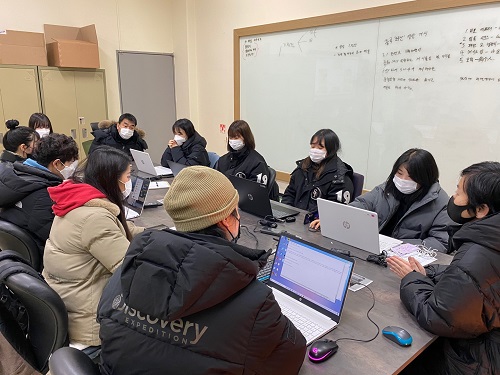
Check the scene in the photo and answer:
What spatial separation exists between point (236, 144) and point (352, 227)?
1607mm

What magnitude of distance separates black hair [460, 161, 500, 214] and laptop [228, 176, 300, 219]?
3.57ft

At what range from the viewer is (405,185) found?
2070mm

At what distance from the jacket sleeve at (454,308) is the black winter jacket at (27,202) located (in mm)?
1768

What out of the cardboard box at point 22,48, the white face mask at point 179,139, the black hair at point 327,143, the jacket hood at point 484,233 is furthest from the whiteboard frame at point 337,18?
the cardboard box at point 22,48

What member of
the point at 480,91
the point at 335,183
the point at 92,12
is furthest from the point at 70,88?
the point at 480,91

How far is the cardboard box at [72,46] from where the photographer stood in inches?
169

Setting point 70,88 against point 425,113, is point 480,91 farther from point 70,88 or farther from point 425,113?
point 70,88

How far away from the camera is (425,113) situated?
3043 millimetres

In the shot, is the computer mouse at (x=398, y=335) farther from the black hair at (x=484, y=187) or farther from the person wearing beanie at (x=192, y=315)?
the black hair at (x=484, y=187)

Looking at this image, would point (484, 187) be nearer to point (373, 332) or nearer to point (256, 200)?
point (373, 332)

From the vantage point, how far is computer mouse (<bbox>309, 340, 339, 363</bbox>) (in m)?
1.09

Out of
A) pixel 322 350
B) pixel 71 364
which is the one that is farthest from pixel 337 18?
pixel 71 364

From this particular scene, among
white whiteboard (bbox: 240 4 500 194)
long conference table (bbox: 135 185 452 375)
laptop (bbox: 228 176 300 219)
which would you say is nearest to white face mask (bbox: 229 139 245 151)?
laptop (bbox: 228 176 300 219)

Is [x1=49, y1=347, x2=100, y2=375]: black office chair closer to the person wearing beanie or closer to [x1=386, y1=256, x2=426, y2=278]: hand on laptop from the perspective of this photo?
the person wearing beanie
